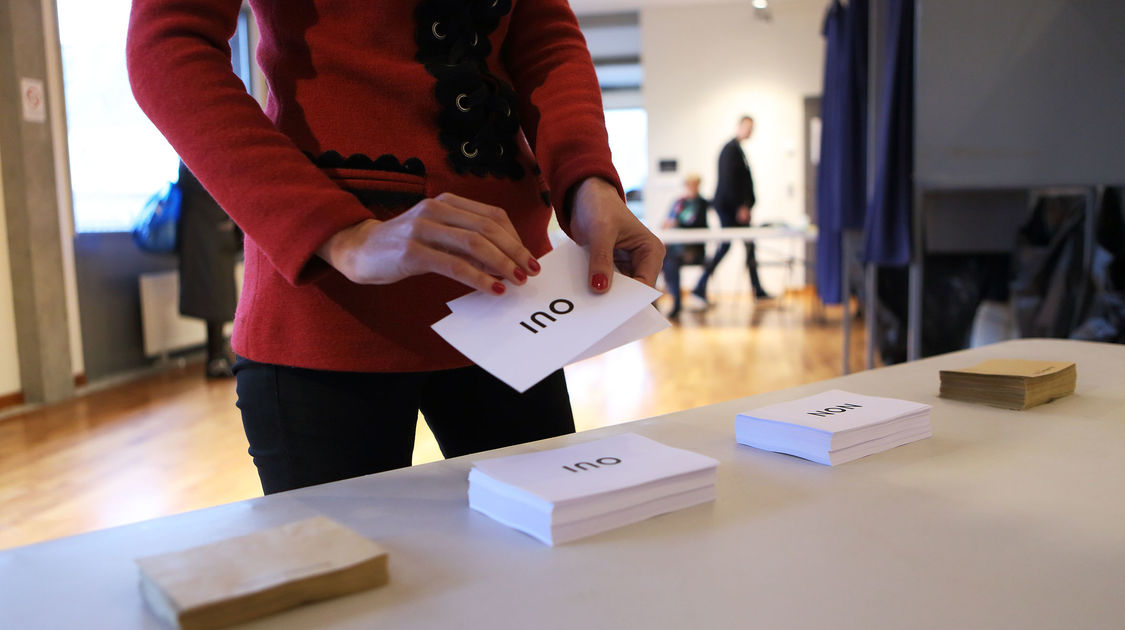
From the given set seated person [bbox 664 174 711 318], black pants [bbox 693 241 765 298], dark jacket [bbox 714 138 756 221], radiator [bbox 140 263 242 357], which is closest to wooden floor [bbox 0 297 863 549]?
radiator [bbox 140 263 242 357]

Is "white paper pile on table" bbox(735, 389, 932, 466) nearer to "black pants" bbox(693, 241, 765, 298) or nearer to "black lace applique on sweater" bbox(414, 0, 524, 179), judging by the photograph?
"black lace applique on sweater" bbox(414, 0, 524, 179)

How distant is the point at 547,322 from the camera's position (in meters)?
0.64

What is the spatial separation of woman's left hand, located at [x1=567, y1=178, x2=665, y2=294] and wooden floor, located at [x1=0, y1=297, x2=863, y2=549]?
70.4 inches

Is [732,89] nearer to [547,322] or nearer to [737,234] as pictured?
[737,234]

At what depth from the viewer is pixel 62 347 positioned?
12.5ft

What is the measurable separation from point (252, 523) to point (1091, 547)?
0.55 metres

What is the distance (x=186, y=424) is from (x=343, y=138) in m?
2.89

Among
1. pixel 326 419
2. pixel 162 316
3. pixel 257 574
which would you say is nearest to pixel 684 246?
pixel 162 316

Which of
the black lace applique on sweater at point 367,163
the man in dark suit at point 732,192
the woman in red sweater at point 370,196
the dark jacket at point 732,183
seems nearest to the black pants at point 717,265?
the man in dark suit at point 732,192

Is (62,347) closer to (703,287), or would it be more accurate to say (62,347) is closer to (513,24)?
(513,24)

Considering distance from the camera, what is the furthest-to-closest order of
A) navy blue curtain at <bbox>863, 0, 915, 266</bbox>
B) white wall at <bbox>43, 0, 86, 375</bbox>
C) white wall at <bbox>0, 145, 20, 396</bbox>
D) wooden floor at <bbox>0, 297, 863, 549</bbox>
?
white wall at <bbox>43, 0, 86, 375</bbox> < white wall at <bbox>0, 145, 20, 396</bbox> < navy blue curtain at <bbox>863, 0, 915, 266</bbox> < wooden floor at <bbox>0, 297, 863, 549</bbox>

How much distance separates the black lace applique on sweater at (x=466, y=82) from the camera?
787 mm

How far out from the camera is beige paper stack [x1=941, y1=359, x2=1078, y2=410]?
0.89m

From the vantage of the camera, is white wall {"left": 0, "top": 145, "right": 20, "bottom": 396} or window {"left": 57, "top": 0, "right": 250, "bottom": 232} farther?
window {"left": 57, "top": 0, "right": 250, "bottom": 232}
